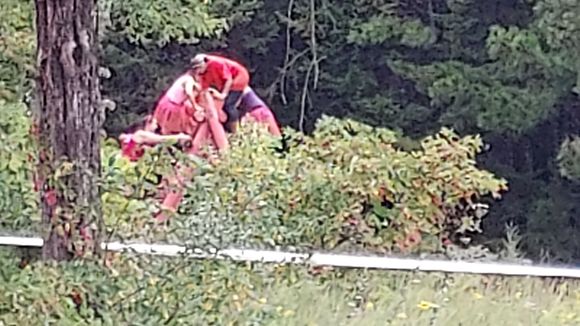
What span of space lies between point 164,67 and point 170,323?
11.9m

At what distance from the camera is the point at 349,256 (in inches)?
161

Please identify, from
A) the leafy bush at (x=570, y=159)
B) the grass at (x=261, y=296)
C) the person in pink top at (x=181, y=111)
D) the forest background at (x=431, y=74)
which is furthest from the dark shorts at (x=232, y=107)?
the leafy bush at (x=570, y=159)

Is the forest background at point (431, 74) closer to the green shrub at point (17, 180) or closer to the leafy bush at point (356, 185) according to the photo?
the leafy bush at point (356, 185)

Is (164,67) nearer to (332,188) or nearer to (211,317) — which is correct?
(332,188)

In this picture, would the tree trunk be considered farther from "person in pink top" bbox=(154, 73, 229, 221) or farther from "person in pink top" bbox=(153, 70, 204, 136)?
"person in pink top" bbox=(153, 70, 204, 136)

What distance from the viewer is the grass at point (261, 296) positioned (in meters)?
2.91

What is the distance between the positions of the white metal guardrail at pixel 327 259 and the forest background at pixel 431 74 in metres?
8.64

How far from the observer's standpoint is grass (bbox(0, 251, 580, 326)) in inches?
115

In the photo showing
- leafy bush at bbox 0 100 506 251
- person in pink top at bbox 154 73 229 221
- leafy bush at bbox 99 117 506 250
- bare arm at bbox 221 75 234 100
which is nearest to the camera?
leafy bush at bbox 0 100 506 251

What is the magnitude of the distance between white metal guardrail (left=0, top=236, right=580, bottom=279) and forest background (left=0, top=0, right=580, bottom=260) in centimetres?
864

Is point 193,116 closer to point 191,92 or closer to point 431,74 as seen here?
point 191,92

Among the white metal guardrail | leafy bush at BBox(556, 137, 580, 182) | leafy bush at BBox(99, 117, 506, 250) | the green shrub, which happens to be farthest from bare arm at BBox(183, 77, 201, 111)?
leafy bush at BBox(556, 137, 580, 182)

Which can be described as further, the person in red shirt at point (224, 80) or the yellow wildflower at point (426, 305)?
the person in red shirt at point (224, 80)

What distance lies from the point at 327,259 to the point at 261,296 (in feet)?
1.85
